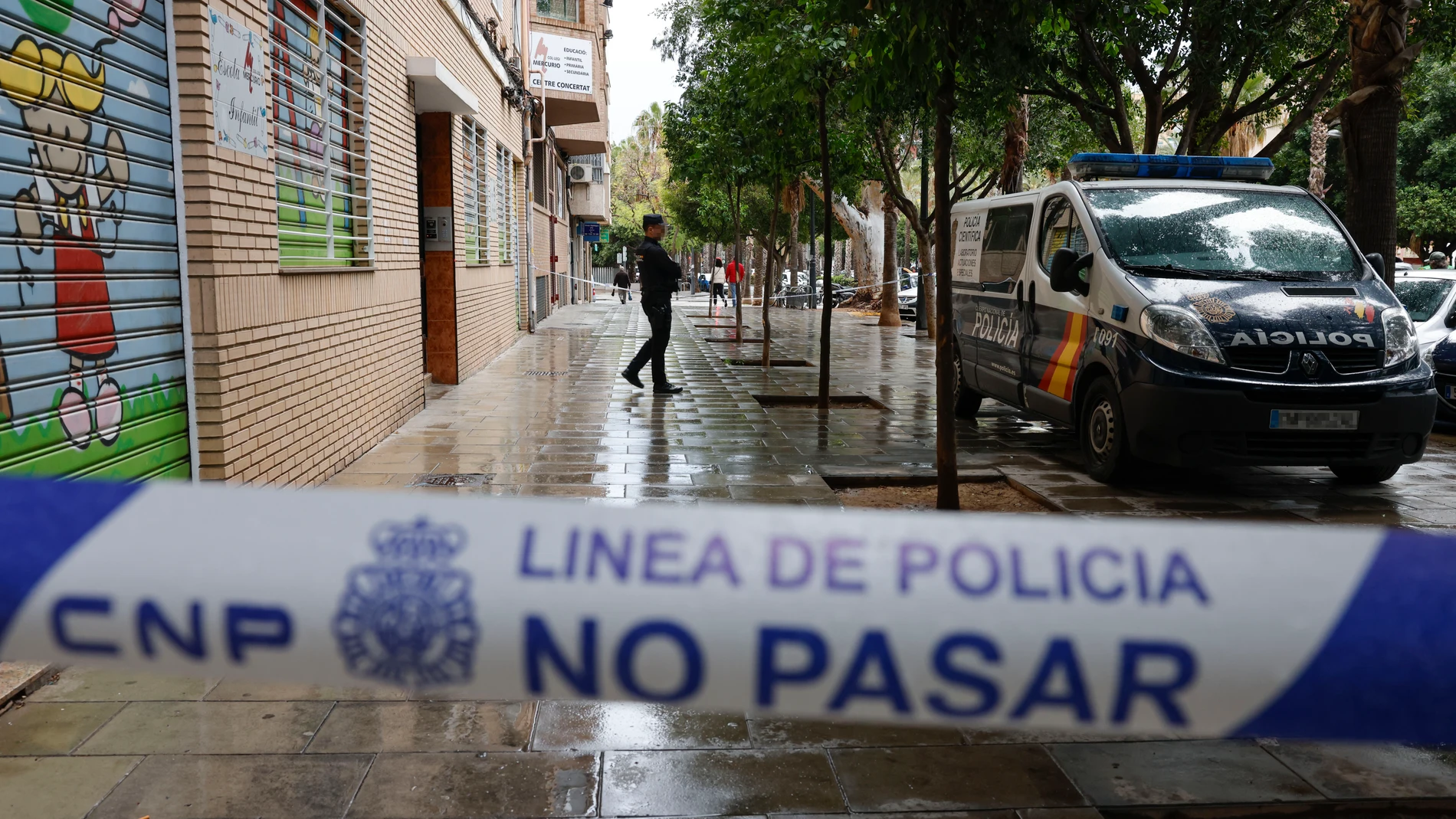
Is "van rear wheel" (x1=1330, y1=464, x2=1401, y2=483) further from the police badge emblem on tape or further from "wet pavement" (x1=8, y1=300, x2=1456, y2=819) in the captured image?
the police badge emblem on tape

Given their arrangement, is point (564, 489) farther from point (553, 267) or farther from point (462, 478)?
point (553, 267)

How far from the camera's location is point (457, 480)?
7609mm

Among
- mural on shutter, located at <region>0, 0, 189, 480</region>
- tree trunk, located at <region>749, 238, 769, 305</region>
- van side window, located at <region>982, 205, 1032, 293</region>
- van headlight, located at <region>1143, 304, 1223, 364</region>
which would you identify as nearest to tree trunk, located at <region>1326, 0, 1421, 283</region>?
van side window, located at <region>982, 205, 1032, 293</region>

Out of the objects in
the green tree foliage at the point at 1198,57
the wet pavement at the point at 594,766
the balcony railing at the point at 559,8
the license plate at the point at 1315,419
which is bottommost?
the wet pavement at the point at 594,766

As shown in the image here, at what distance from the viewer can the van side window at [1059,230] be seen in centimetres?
834

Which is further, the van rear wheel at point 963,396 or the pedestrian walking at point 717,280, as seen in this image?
the pedestrian walking at point 717,280

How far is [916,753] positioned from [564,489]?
13.2 ft

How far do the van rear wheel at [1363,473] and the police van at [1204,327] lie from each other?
1cm

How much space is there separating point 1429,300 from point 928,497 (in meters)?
7.81

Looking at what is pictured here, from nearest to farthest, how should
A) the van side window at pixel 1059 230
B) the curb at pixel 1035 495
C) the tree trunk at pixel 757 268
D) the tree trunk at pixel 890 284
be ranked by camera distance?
the curb at pixel 1035 495
the van side window at pixel 1059 230
the tree trunk at pixel 890 284
the tree trunk at pixel 757 268

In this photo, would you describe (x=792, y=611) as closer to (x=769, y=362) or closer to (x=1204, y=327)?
(x=1204, y=327)

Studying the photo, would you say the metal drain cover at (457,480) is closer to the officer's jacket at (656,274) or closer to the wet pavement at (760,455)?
the wet pavement at (760,455)

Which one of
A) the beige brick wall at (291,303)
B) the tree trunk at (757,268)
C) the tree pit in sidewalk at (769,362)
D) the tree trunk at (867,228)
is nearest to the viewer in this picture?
the beige brick wall at (291,303)

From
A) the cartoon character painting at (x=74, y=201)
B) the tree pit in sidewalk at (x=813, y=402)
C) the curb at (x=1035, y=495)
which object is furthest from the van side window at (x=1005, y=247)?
the cartoon character painting at (x=74, y=201)
